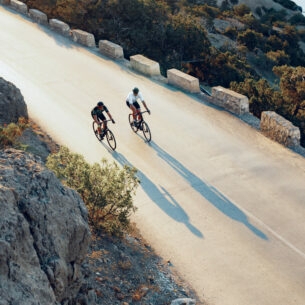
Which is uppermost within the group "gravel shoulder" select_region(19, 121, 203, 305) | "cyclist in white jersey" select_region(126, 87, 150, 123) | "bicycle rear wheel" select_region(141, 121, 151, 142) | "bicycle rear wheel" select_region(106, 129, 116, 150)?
"cyclist in white jersey" select_region(126, 87, 150, 123)

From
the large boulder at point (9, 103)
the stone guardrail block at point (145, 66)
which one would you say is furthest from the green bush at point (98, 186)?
the stone guardrail block at point (145, 66)

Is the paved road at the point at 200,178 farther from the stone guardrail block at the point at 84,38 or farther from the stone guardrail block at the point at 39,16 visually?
the stone guardrail block at the point at 39,16

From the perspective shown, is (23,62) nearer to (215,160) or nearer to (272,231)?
(215,160)

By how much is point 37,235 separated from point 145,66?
13.9 m

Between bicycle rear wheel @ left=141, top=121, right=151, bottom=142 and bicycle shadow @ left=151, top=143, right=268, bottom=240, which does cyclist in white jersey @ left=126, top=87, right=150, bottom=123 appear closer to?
bicycle rear wheel @ left=141, top=121, right=151, bottom=142

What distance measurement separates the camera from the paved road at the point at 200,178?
809cm

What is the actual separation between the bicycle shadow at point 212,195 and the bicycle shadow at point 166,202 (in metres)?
0.78

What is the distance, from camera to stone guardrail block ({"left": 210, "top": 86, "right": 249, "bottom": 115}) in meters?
14.4

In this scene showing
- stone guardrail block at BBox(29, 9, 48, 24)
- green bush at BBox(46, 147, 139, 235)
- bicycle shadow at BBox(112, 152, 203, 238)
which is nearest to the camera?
green bush at BBox(46, 147, 139, 235)

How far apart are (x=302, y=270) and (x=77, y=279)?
4.62 metres

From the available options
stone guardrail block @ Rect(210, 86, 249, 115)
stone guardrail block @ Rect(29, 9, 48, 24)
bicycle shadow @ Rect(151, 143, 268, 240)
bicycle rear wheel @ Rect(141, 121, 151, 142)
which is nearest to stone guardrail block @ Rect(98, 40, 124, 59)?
stone guardrail block @ Rect(210, 86, 249, 115)

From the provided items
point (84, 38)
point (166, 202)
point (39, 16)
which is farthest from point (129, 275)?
point (39, 16)

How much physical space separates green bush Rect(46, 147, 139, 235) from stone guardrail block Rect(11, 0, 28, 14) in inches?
854

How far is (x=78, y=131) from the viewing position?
13336 mm
